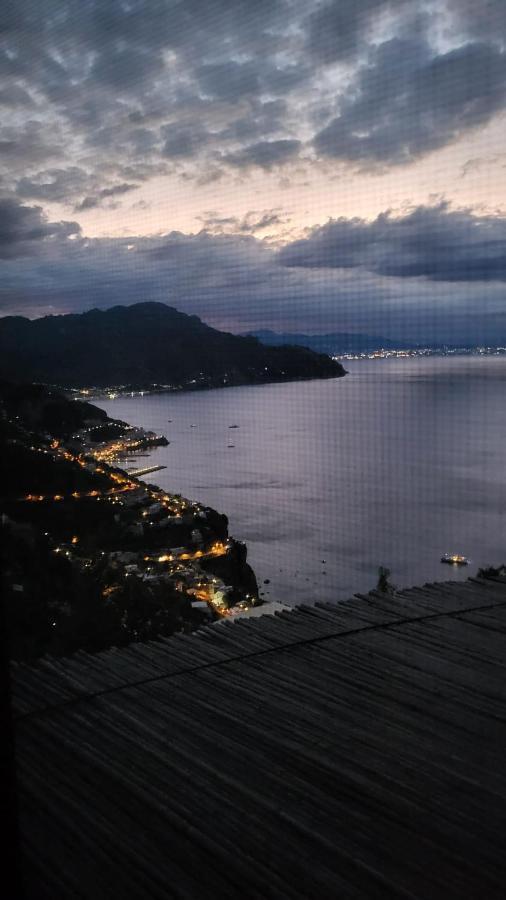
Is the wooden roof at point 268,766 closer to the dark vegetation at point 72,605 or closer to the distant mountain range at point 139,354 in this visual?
the dark vegetation at point 72,605

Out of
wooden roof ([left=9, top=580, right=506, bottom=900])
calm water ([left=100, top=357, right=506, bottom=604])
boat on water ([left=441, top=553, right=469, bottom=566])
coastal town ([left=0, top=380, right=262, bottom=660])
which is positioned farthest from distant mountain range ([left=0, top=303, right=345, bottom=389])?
wooden roof ([left=9, top=580, right=506, bottom=900])

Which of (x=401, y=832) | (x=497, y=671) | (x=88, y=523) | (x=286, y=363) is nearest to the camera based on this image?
(x=401, y=832)

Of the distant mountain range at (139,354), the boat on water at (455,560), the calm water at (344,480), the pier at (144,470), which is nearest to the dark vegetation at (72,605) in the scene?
the calm water at (344,480)

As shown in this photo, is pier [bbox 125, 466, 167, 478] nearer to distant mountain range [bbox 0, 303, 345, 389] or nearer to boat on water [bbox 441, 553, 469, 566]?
boat on water [bbox 441, 553, 469, 566]

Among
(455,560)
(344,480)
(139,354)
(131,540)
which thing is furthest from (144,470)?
(139,354)

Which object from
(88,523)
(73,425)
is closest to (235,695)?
(88,523)

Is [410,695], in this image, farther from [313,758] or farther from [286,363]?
[286,363]
